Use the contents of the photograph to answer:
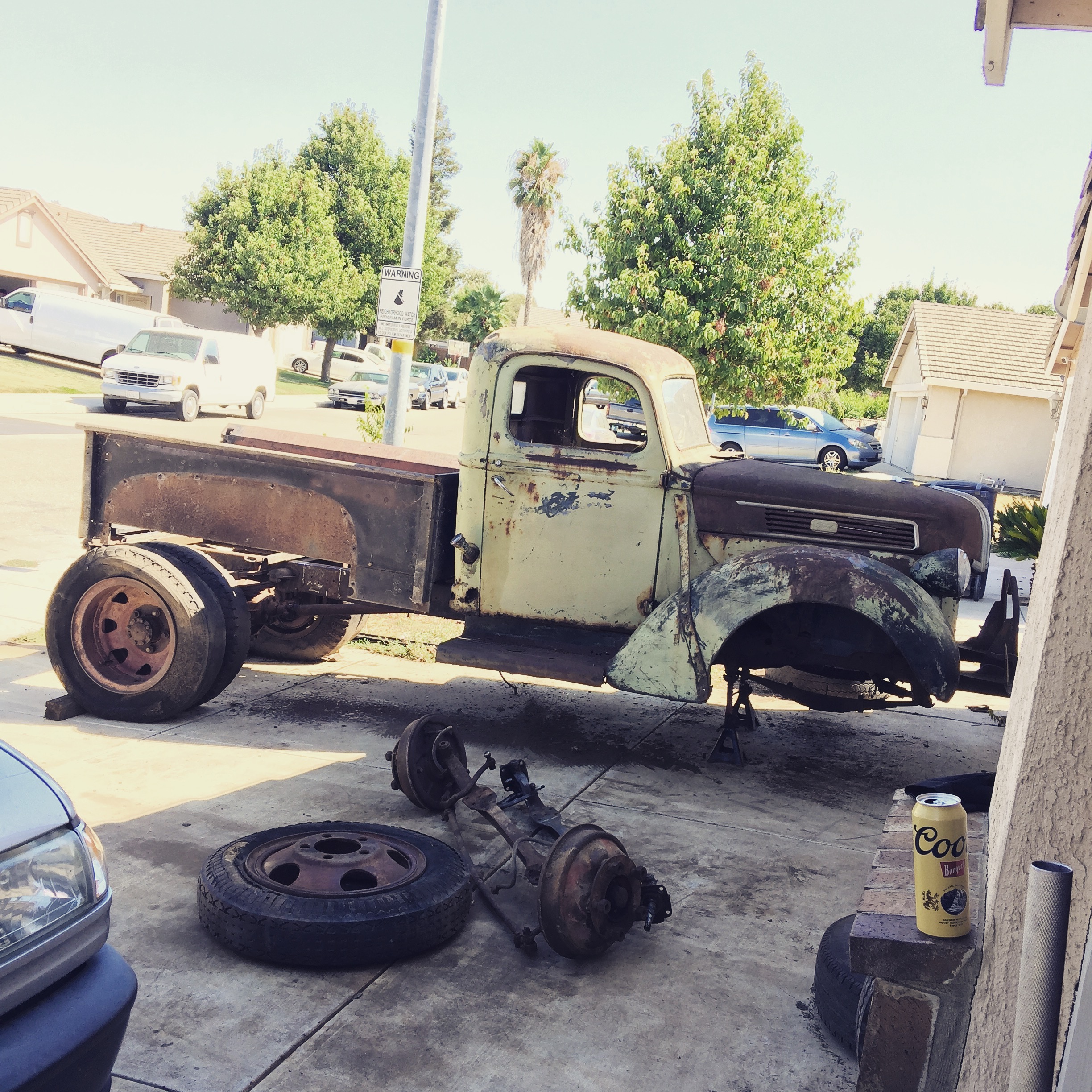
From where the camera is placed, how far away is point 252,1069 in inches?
112

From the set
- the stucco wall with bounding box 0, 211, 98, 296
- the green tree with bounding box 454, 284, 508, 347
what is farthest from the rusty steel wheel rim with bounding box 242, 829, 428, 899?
the green tree with bounding box 454, 284, 508, 347

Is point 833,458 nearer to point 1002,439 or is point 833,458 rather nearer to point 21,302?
point 1002,439

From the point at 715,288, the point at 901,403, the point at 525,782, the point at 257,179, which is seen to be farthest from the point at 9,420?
the point at 901,403

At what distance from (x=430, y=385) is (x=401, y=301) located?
30.9 m

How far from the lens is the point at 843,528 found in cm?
526

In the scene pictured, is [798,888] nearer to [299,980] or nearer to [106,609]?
[299,980]

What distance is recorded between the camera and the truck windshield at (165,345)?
23391mm

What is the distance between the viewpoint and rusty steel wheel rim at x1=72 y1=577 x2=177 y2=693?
18.4 feet

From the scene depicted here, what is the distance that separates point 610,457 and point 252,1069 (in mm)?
3332

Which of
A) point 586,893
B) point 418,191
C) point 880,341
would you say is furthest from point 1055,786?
point 880,341

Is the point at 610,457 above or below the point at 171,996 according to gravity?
above

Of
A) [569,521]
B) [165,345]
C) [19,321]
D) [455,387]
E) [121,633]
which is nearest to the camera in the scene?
[569,521]

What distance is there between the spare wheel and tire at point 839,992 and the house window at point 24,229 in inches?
1644

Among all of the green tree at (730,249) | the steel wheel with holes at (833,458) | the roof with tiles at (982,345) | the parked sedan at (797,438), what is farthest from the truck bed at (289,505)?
the roof with tiles at (982,345)
